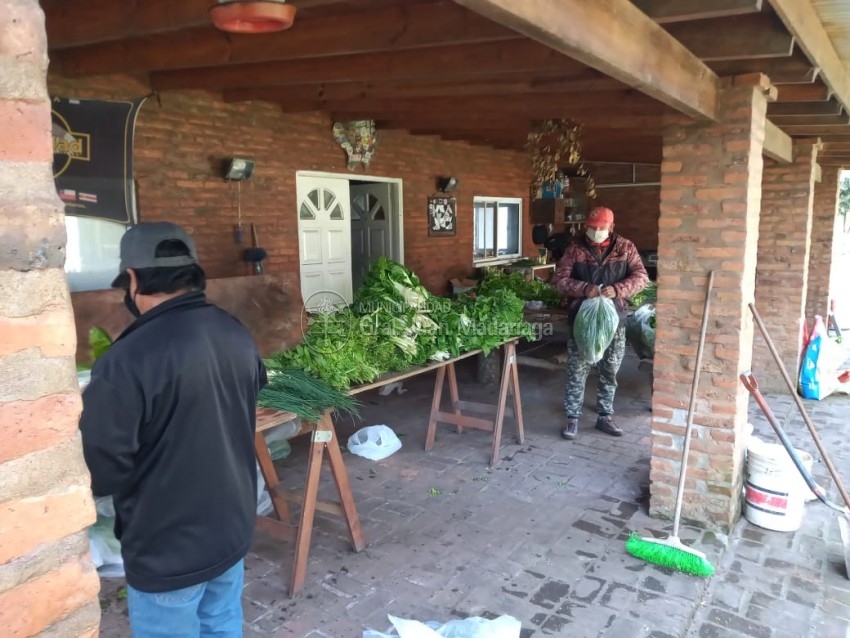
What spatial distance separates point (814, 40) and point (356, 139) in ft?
17.1

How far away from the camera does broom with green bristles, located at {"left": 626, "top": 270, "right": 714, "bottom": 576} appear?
365 centimetres

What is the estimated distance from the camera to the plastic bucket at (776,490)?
13.8ft

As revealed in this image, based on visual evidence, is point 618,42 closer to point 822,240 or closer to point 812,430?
point 812,430

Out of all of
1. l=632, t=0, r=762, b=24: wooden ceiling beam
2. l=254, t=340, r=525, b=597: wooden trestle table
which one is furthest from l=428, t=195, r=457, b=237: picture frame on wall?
l=632, t=0, r=762, b=24: wooden ceiling beam

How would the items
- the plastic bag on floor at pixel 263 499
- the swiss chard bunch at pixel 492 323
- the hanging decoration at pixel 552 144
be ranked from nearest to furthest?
the plastic bag on floor at pixel 263 499 → the swiss chard bunch at pixel 492 323 → the hanging decoration at pixel 552 144

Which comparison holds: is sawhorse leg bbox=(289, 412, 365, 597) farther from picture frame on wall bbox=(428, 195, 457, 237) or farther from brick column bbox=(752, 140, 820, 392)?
picture frame on wall bbox=(428, 195, 457, 237)

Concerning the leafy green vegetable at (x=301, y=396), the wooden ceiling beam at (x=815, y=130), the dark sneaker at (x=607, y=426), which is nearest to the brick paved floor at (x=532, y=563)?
the dark sneaker at (x=607, y=426)

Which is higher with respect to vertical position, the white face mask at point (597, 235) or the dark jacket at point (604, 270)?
the white face mask at point (597, 235)

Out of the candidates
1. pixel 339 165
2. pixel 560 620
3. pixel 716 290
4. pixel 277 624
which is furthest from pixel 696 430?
pixel 339 165

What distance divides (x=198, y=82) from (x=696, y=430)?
15.6 feet

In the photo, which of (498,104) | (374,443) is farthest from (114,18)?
(374,443)

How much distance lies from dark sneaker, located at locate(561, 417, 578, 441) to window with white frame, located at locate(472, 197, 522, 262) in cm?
525

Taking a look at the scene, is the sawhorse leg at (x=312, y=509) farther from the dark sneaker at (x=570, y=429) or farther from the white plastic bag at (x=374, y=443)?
the dark sneaker at (x=570, y=429)

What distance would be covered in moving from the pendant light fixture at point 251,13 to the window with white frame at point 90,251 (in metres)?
3.84
